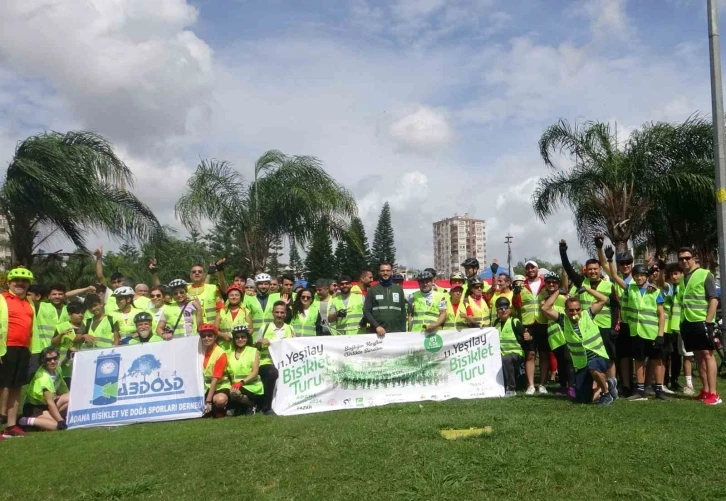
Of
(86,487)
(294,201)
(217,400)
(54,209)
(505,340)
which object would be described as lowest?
(86,487)

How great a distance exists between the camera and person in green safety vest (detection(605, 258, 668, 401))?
8.63m

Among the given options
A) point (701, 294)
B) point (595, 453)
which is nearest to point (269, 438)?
point (595, 453)

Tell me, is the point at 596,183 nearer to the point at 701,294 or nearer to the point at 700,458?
the point at 701,294

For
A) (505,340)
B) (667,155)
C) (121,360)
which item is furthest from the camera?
(667,155)

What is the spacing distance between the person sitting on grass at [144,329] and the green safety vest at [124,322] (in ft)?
0.55

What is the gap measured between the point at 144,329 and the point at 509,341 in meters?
5.56

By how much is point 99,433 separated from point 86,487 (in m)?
2.53

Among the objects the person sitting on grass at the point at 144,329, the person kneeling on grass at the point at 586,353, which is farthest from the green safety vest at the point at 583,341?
the person sitting on grass at the point at 144,329

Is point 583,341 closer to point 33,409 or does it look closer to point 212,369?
point 212,369

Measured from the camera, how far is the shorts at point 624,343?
29.2ft

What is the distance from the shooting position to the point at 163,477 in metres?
5.79

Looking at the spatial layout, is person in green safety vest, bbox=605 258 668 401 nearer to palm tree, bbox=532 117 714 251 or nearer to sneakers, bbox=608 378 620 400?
sneakers, bbox=608 378 620 400

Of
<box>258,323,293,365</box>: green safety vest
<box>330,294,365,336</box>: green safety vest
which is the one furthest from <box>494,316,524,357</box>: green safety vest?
<box>258,323,293,365</box>: green safety vest

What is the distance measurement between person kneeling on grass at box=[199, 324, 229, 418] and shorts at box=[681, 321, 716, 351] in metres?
6.14
